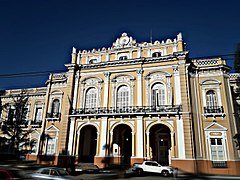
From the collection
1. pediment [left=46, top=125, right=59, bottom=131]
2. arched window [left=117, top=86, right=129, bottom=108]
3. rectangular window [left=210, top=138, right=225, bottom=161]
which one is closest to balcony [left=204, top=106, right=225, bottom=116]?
rectangular window [left=210, top=138, right=225, bottom=161]

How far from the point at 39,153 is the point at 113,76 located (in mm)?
12941

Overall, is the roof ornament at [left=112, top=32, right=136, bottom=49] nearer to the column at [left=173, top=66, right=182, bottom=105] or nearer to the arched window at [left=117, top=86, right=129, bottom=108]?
the arched window at [left=117, top=86, right=129, bottom=108]

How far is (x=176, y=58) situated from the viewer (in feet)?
75.6

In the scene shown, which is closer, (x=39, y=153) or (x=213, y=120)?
(x=213, y=120)

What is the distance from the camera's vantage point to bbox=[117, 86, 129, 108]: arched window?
23.7 metres

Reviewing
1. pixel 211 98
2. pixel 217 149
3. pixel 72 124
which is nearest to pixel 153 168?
pixel 217 149

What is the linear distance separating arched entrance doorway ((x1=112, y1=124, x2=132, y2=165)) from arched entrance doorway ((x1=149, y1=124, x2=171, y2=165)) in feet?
9.87

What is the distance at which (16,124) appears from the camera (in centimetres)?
2753

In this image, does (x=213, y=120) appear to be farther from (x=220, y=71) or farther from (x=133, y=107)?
(x=133, y=107)

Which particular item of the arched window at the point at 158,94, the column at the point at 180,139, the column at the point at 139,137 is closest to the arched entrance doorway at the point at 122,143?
the column at the point at 139,137

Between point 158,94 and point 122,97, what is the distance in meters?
4.25

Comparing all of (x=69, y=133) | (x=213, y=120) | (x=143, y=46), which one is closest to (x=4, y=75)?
(x=69, y=133)

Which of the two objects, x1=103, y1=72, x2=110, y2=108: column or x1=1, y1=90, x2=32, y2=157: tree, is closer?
x1=103, y1=72, x2=110, y2=108: column

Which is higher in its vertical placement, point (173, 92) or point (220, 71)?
point (220, 71)
